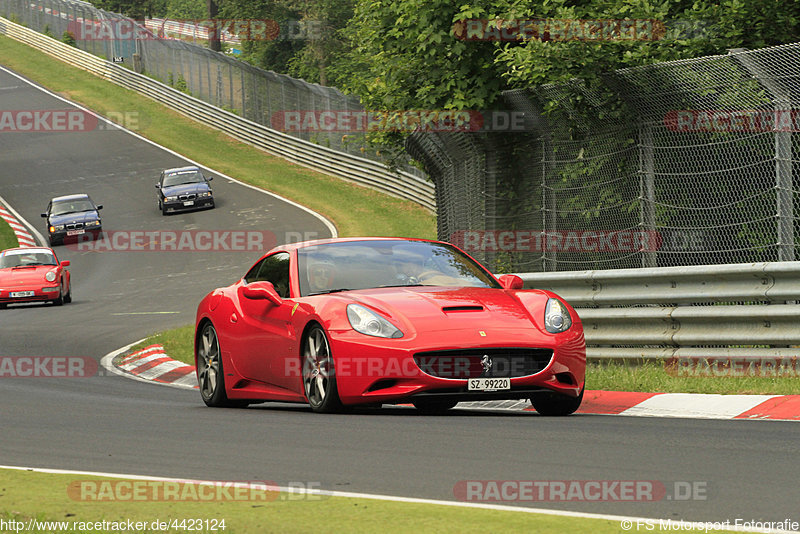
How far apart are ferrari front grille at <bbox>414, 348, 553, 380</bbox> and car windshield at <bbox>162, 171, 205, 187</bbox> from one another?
113 ft

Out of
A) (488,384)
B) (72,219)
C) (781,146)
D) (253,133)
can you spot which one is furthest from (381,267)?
(253,133)

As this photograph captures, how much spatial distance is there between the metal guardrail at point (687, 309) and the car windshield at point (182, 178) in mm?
30543

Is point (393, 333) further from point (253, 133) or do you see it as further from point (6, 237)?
point (253, 133)

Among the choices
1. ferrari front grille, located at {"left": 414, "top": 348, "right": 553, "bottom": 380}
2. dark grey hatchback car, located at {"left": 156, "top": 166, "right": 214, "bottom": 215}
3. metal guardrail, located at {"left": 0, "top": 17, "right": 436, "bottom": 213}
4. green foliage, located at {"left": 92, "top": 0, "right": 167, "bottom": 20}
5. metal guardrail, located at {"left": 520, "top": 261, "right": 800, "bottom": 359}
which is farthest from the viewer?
green foliage, located at {"left": 92, "top": 0, "right": 167, "bottom": 20}

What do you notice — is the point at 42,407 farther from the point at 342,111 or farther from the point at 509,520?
the point at 342,111

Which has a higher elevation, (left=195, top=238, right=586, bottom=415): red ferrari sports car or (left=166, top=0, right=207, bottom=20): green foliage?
(left=166, top=0, right=207, bottom=20): green foliage

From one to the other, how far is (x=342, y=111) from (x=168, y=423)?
38.2m

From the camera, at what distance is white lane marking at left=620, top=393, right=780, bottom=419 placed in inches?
341

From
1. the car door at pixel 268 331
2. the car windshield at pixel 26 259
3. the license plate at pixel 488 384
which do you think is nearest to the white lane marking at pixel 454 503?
the license plate at pixel 488 384

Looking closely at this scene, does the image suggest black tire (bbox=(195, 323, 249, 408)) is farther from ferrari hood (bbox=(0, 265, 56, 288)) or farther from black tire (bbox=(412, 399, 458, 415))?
ferrari hood (bbox=(0, 265, 56, 288))

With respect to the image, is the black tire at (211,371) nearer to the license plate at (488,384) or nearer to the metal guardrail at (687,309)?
the license plate at (488,384)

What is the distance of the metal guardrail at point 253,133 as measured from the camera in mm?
42256

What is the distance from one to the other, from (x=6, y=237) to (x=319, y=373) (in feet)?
104

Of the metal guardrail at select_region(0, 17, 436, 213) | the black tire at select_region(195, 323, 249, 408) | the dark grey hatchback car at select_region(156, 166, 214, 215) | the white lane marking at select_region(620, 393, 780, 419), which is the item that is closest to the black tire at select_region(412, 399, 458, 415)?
the white lane marking at select_region(620, 393, 780, 419)
